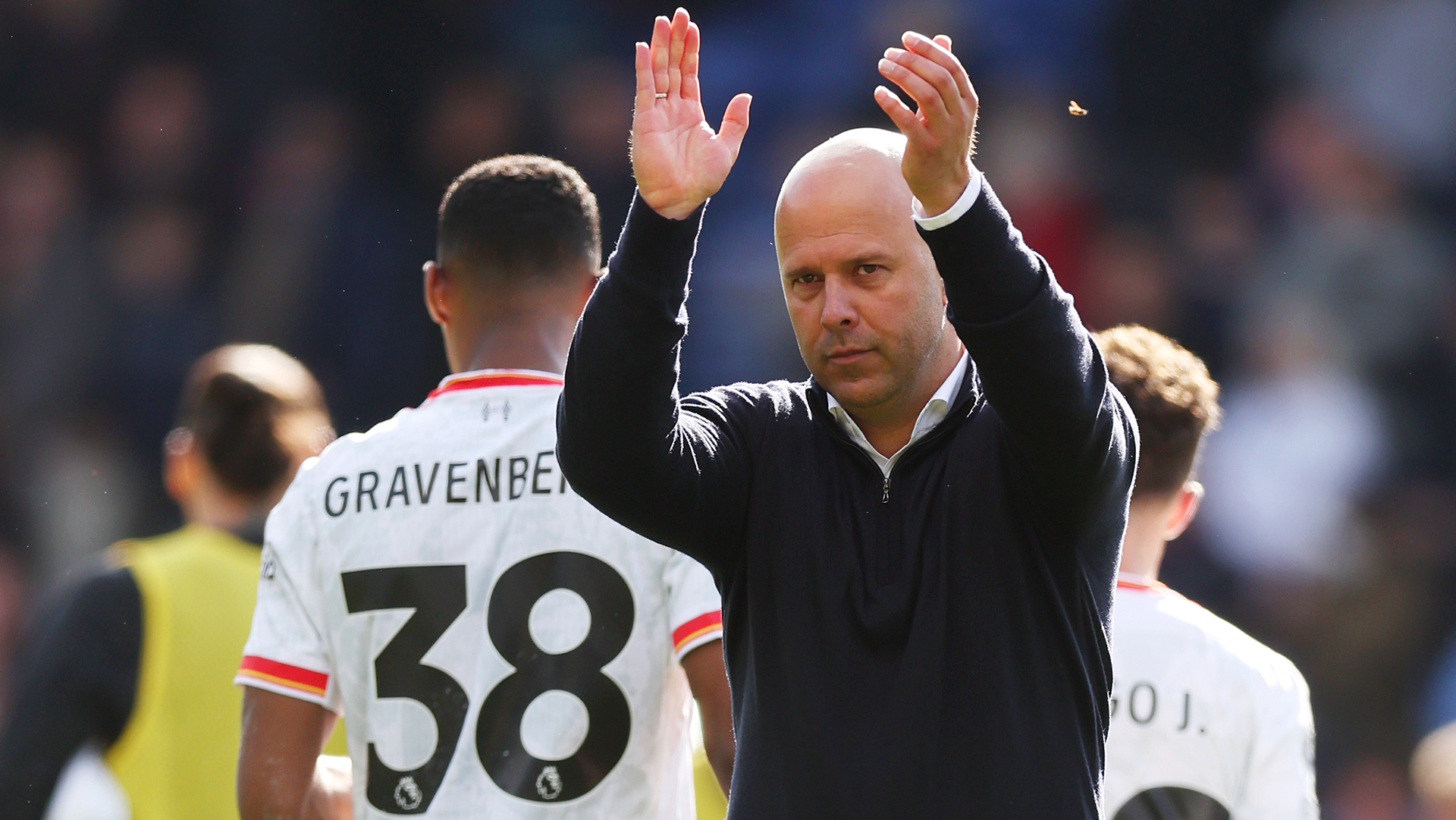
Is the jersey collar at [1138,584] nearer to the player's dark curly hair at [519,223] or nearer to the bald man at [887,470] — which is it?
the bald man at [887,470]

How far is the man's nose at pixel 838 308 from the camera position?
2.28 m

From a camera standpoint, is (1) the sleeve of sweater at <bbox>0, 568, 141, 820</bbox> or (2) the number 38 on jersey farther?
(1) the sleeve of sweater at <bbox>0, 568, 141, 820</bbox>

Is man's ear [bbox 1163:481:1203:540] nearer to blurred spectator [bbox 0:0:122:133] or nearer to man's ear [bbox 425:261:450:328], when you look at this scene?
man's ear [bbox 425:261:450:328]

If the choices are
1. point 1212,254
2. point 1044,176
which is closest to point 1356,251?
point 1212,254

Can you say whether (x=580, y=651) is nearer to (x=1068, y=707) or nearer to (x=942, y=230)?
(x=1068, y=707)

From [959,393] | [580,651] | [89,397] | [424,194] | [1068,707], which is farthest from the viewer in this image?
[424,194]

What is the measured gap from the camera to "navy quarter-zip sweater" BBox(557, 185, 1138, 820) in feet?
6.81

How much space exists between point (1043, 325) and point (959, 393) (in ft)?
1.15

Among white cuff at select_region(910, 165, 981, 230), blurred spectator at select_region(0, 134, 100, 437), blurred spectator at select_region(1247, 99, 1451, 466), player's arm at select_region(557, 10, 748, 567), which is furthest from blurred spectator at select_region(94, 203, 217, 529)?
white cuff at select_region(910, 165, 981, 230)

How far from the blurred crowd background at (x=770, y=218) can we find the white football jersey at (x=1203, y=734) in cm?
397

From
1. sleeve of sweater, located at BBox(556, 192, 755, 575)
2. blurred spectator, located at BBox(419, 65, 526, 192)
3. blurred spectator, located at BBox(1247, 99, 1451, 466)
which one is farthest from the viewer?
blurred spectator, located at BBox(419, 65, 526, 192)

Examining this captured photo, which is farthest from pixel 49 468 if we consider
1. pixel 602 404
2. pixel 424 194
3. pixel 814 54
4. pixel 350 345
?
pixel 602 404

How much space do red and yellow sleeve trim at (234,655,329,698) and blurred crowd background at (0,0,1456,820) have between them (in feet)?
15.1

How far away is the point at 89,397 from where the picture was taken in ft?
26.3
